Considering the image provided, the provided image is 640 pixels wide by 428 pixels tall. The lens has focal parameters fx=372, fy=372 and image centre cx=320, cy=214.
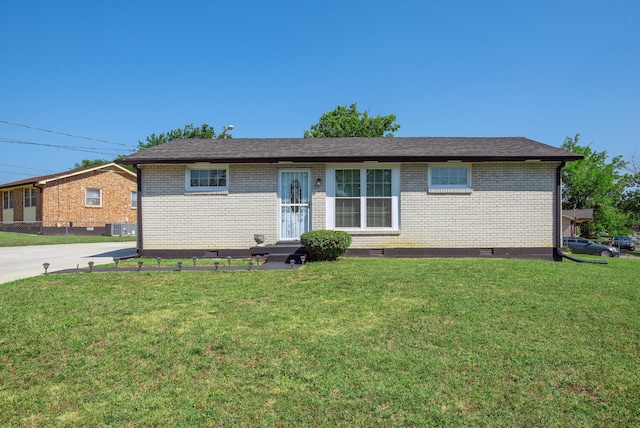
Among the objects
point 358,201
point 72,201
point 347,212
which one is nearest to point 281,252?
point 347,212

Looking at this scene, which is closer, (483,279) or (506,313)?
(506,313)

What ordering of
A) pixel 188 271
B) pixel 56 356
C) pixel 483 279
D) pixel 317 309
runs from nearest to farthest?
1. pixel 56 356
2. pixel 317 309
3. pixel 483 279
4. pixel 188 271

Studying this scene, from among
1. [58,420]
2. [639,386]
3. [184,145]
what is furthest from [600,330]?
[184,145]

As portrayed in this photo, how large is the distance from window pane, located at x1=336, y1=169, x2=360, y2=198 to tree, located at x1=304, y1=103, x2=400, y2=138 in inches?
1019

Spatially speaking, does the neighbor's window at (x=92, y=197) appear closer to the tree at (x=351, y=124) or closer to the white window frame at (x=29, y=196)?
the white window frame at (x=29, y=196)

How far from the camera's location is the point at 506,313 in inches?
194

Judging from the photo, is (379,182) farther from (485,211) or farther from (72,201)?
(72,201)

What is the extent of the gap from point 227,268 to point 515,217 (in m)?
8.15

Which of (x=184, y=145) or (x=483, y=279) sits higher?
(x=184, y=145)

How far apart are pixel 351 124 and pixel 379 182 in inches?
1059

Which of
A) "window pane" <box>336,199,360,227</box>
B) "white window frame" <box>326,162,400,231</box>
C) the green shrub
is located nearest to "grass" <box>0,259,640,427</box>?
the green shrub

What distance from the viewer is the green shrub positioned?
361 inches

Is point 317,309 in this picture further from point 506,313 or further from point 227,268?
point 227,268

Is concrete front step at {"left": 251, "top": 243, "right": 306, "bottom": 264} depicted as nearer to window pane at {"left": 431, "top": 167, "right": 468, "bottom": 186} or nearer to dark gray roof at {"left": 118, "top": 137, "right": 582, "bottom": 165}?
dark gray roof at {"left": 118, "top": 137, "right": 582, "bottom": 165}
